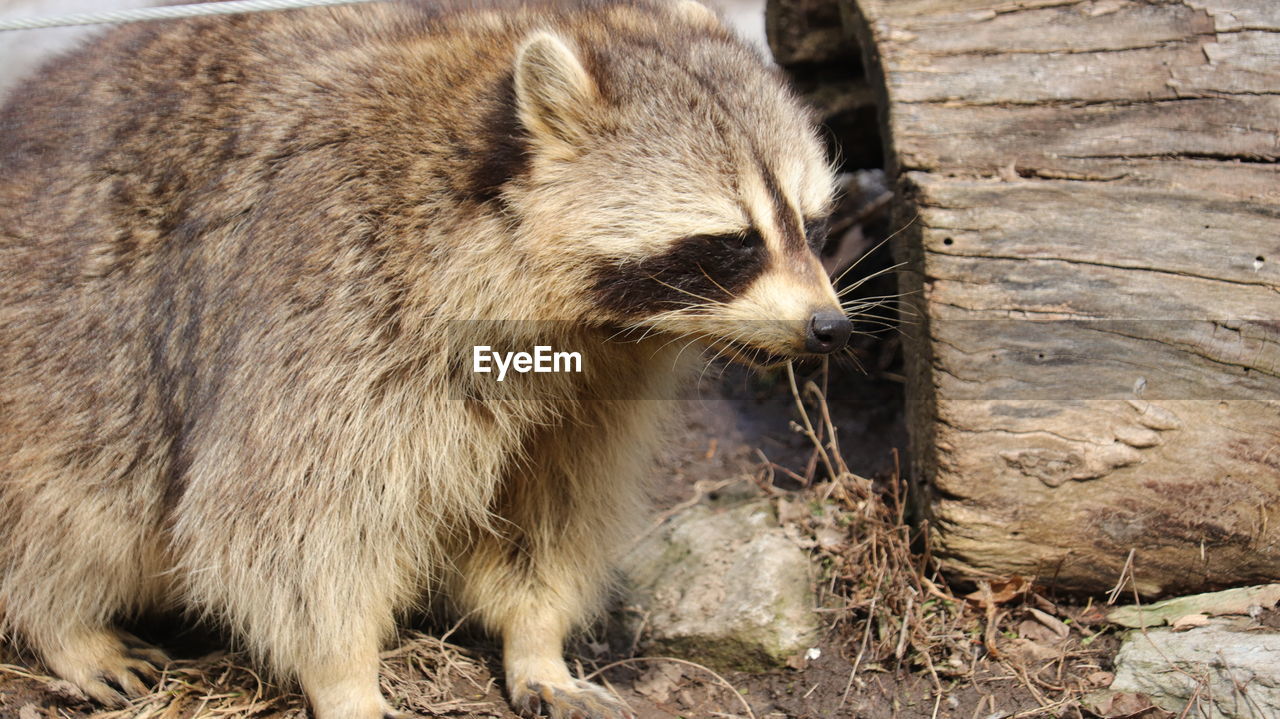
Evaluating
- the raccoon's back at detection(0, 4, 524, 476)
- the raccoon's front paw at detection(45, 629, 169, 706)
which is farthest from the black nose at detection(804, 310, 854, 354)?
the raccoon's front paw at detection(45, 629, 169, 706)

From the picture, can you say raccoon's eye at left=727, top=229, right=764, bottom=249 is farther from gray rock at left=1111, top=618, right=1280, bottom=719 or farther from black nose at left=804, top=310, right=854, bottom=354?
gray rock at left=1111, top=618, right=1280, bottom=719

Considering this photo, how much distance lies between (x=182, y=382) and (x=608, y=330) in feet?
4.53

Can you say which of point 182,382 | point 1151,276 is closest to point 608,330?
point 182,382

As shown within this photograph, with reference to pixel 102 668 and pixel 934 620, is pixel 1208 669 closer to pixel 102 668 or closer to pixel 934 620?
pixel 934 620

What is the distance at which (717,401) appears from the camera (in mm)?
6195

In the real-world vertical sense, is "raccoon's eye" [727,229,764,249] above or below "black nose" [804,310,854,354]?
above

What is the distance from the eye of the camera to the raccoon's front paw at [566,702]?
3.85 metres

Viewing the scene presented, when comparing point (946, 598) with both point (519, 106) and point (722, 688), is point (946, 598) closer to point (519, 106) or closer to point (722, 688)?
point (722, 688)

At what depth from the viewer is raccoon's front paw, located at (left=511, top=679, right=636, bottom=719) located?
3.85 meters

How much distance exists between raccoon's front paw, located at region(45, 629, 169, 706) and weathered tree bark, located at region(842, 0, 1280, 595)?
294cm

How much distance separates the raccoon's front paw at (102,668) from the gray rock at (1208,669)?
3386 millimetres

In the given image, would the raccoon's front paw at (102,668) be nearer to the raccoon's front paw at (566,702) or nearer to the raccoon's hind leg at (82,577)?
the raccoon's hind leg at (82,577)

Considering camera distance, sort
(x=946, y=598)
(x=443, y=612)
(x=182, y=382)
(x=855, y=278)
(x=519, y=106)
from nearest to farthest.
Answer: (x=519, y=106) → (x=182, y=382) → (x=946, y=598) → (x=443, y=612) → (x=855, y=278)

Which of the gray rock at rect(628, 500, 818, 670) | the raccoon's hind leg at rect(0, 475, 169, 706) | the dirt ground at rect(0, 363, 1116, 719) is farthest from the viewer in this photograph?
the gray rock at rect(628, 500, 818, 670)
